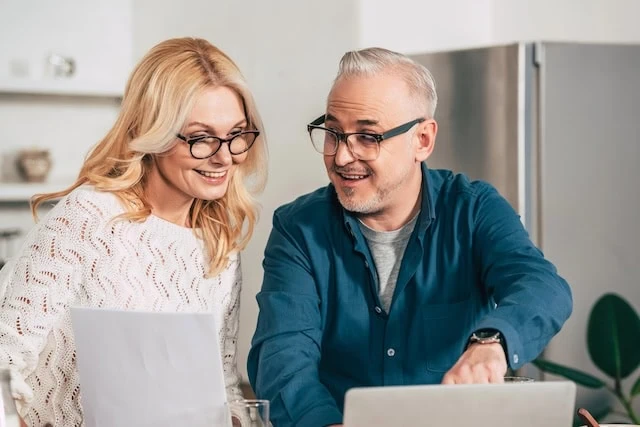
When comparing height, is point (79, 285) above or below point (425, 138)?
below

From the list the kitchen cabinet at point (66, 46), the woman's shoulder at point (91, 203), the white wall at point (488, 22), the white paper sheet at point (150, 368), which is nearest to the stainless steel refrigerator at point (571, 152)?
the white wall at point (488, 22)

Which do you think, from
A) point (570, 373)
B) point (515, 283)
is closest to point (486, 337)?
point (515, 283)

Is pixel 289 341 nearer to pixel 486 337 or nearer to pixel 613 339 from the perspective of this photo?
pixel 486 337

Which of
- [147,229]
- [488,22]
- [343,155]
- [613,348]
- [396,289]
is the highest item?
[488,22]

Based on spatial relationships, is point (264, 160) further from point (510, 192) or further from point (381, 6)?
point (381, 6)

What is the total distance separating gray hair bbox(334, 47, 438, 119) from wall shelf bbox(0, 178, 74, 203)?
2704mm

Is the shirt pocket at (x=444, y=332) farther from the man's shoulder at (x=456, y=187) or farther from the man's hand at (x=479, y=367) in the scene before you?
the man's hand at (x=479, y=367)

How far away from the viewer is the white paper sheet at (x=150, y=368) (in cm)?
127

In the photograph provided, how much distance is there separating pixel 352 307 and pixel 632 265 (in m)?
1.85

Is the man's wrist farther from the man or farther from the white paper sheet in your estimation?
the white paper sheet

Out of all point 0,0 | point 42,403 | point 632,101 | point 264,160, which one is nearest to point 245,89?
point 264,160

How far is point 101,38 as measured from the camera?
464 centimetres

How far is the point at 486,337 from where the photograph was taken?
1448mm

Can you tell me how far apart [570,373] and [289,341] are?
5.95 feet
